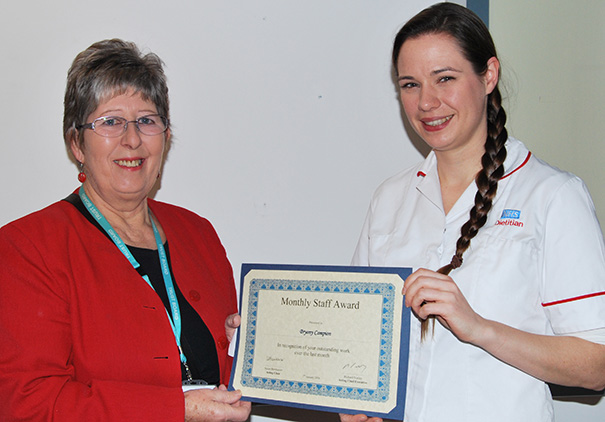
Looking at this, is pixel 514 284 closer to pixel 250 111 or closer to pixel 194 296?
pixel 194 296

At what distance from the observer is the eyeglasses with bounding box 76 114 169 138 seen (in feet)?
6.21

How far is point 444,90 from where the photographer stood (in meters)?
1.79

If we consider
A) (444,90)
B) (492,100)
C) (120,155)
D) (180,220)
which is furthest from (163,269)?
(492,100)

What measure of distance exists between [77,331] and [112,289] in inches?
6.6

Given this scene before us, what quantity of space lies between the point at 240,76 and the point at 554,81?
161cm

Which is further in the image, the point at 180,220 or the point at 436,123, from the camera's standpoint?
the point at 180,220

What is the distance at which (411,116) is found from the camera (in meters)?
1.91

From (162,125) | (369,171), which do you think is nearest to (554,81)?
(369,171)

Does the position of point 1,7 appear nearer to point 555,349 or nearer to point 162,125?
point 162,125

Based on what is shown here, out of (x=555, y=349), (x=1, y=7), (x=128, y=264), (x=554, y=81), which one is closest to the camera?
(x=555, y=349)

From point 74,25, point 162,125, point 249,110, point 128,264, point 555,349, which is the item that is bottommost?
point 555,349

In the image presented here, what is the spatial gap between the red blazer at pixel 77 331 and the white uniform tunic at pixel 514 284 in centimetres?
81
